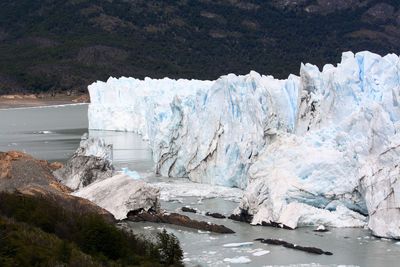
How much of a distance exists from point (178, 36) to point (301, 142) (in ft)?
324

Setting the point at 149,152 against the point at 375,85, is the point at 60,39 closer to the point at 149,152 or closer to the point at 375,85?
→ the point at 149,152

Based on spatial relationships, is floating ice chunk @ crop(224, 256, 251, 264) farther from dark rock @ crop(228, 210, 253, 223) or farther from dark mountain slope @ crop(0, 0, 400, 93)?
dark mountain slope @ crop(0, 0, 400, 93)

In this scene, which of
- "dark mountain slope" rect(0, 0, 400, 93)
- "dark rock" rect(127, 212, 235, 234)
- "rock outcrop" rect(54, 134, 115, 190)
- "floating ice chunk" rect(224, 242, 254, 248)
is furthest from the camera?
"dark mountain slope" rect(0, 0, 400, 93)

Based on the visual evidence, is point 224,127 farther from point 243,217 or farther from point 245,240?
point 245,240

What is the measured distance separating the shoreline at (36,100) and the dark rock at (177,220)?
2347 inches

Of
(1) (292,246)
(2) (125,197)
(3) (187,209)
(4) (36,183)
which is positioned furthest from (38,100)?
(1) (292,246)

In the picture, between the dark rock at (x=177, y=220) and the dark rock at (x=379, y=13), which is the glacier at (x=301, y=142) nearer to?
the dark rock at (x=177, y=220)

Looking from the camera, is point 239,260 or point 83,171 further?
point 83,171

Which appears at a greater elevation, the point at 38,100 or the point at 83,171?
the point at 38,100

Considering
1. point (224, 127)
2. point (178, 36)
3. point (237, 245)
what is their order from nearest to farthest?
1. point (237, 245)
2. point (224, 127)
3. point (178, 36)

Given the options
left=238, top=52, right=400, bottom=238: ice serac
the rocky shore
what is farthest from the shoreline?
left=238, top=52, right=400, bottom=238: ice serac

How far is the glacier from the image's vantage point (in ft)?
51.6

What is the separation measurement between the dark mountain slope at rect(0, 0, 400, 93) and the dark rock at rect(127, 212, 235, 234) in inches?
2761

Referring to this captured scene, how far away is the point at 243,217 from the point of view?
54.1 feet
